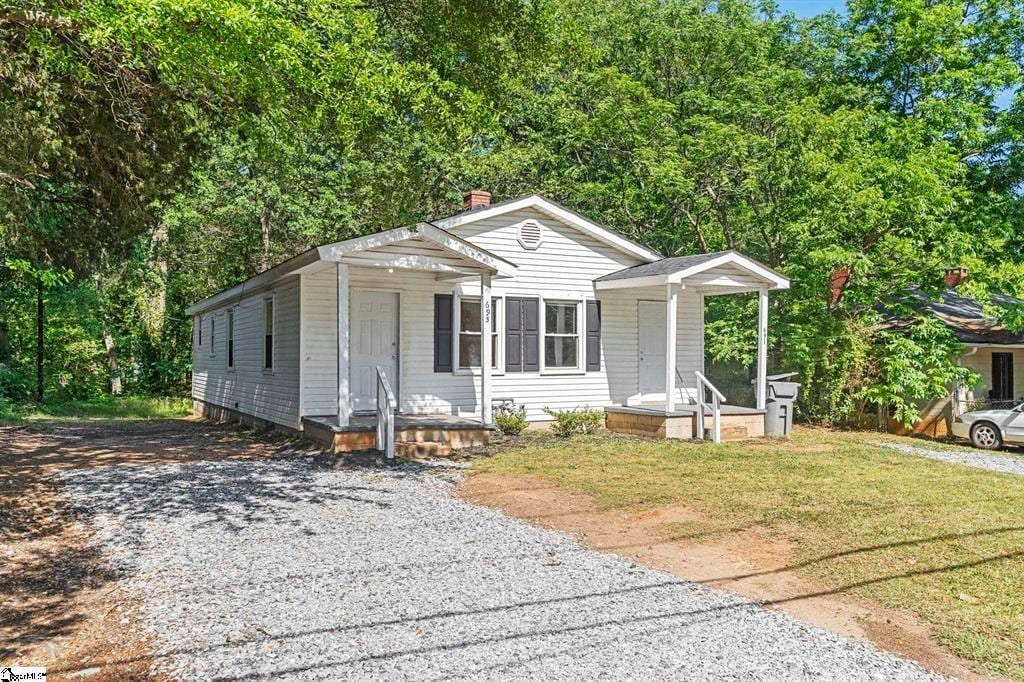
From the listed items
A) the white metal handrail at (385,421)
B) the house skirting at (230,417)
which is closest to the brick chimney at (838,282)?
the white metal handrail at (385,421)

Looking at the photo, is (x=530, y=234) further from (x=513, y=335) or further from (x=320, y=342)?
(x=320, y=342)

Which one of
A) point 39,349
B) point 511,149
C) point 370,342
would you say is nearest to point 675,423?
point 370,342

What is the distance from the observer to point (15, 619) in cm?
443

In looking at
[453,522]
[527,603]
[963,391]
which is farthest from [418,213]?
[527,603]

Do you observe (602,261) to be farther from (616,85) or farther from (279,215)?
(279,215)

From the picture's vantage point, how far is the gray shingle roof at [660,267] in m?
13.1

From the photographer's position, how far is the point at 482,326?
12.0 metres

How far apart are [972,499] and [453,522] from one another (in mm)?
5669

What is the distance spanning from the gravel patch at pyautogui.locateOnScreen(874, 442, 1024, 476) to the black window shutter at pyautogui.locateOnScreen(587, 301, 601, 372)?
5386 millimetres

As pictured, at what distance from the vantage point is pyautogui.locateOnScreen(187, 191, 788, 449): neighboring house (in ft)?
38.1

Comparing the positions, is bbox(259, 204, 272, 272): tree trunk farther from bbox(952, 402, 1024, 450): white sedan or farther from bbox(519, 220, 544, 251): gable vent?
bbox(952, 402, 1024, 450): white sedan

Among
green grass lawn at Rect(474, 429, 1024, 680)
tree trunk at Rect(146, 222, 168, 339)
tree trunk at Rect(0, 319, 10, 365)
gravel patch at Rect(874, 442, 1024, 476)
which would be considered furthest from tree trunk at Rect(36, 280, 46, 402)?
gravel patch at Rect(874, 442, 1024, 476)

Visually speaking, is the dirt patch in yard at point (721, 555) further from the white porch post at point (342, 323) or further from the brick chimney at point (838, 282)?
the brick chimney at point (838, 282)

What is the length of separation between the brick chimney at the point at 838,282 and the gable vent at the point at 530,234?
673cm
